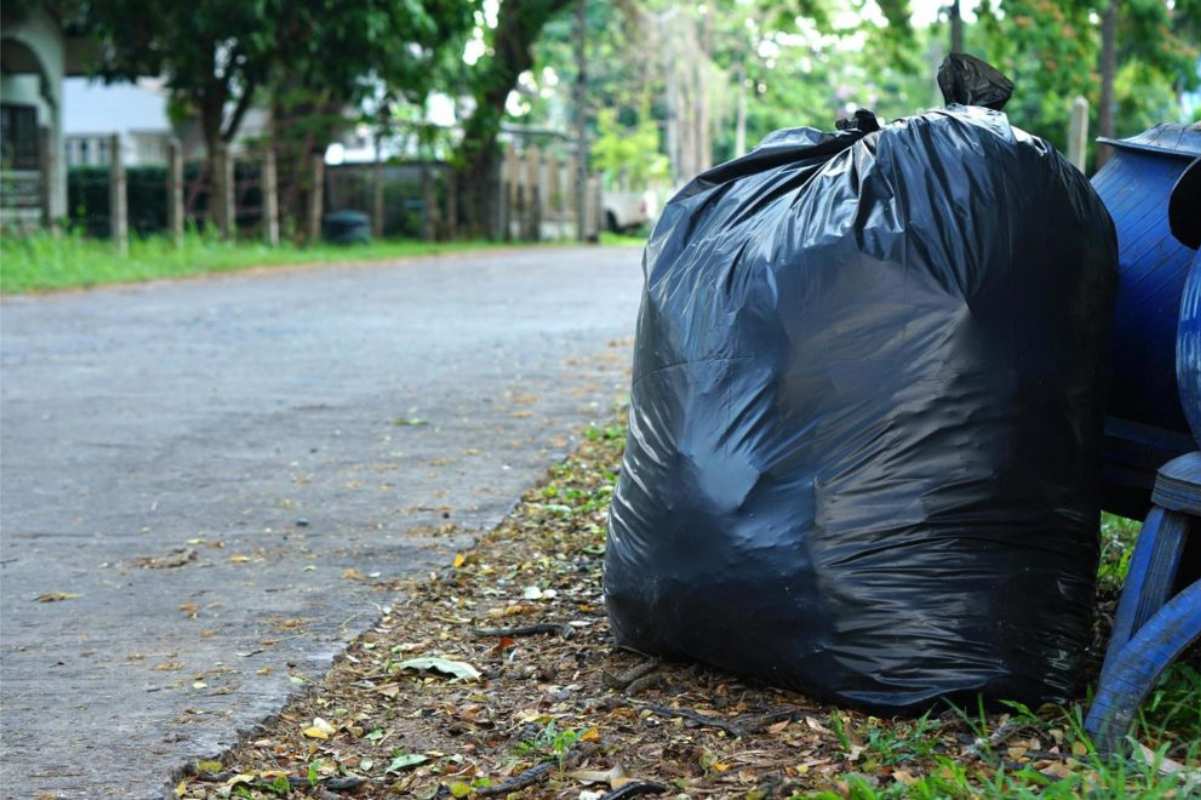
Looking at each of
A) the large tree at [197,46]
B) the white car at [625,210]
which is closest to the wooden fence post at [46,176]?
the large tree at [197,46]

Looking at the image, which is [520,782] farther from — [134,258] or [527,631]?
[134,258]

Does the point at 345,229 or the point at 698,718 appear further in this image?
the point at 345,229

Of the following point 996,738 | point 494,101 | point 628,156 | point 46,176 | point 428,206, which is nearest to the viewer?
point 996,738

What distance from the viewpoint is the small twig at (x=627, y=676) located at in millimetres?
3025

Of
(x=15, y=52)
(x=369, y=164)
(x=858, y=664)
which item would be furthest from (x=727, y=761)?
(x=369, y=164)

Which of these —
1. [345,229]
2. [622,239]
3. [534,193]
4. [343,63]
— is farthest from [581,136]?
[343,63]

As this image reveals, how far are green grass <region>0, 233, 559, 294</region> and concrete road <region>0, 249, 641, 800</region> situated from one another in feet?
8.91

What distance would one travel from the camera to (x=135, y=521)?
4633mm

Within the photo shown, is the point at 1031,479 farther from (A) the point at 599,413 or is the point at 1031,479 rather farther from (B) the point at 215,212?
(B) the point at 215,212

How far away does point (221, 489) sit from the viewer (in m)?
5.10

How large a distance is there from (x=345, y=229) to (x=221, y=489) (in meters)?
18.0

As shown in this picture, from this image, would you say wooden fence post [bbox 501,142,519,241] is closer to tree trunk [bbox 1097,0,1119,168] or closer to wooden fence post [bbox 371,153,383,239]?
wooden fence post [bbox 371,153,383,239]

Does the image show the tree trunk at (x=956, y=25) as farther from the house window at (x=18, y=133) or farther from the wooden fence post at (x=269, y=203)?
the house window at (x=18, y=133)

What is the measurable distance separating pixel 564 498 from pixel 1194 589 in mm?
2596
